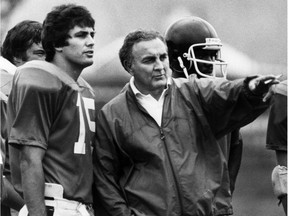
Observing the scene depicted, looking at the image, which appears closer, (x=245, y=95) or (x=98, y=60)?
(x=245, y=95)

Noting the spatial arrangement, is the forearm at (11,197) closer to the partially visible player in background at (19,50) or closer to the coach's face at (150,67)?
the partially visible player in background at (19,50)

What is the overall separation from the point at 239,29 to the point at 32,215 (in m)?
3.52

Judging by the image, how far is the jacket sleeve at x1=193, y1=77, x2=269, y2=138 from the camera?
16.1ft

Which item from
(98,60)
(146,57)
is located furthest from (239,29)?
(146,57)

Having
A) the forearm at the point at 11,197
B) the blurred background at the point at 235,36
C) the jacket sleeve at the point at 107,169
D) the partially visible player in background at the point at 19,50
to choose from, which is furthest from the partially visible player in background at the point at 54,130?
the blurred background at the point at 235,36

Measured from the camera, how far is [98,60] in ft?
25.1

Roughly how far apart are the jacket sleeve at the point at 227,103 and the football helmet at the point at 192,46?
537mm

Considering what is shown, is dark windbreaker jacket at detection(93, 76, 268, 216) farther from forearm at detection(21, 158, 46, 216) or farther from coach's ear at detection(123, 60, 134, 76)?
forearm at detection(21, 158, 46, 216)

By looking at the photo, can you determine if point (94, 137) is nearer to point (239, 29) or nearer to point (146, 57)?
point (146, 57)

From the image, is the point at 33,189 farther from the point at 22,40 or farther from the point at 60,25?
the point at 22,40

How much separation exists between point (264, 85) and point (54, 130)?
991 millimetres

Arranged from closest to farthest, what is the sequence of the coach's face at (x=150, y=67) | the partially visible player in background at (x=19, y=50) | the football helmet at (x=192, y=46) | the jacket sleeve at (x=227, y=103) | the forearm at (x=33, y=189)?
1. the forearm at (x=33, y=189)
2. the jacket sleeve at (x=227, y=103)
3. the coach's face at (x=150, y=67)
4. the partially visible player in background at (x=19, y=50)
5. the football helmet at (x=192, y=46)

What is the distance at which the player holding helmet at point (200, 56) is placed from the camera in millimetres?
5711

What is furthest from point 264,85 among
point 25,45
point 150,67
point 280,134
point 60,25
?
point 25,45
